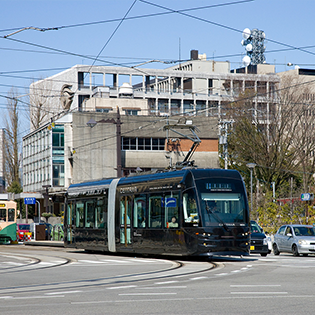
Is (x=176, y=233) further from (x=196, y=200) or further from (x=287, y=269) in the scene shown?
(x=287, y=269)

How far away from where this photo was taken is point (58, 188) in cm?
6512

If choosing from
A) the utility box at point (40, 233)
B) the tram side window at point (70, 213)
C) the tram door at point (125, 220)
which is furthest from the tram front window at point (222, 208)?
the utility box at point (40, 233)

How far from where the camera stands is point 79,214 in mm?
26609

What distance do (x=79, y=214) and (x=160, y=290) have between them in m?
15.5

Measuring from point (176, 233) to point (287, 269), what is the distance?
4557 mm

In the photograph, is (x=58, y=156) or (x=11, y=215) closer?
(x=11, y=215)

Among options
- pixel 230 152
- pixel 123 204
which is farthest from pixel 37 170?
pixel 123 204

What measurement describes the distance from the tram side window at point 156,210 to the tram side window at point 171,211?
326 millimetres

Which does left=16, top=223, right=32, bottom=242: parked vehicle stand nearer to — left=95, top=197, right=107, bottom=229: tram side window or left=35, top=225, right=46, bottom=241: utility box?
left=35, top=225, right=46, bottom=241: utility box

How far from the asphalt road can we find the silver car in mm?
8213

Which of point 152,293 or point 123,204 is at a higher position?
point 123,204

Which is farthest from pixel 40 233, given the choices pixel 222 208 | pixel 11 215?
pixel 222 208

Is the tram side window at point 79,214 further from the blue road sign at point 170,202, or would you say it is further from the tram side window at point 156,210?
the blue road sign at point 170,202

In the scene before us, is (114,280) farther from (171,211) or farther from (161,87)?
(161,87)
